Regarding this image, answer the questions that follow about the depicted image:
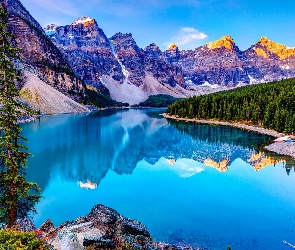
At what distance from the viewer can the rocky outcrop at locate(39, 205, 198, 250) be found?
1477 cm

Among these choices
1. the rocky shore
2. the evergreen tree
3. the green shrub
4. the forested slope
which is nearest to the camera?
the green shrub

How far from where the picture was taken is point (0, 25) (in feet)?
60.8

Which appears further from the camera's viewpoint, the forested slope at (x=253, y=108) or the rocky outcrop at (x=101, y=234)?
A: the forested slope at (x=253, y=108)

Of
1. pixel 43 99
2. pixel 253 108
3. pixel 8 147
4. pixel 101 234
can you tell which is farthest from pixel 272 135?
pixel 43 99

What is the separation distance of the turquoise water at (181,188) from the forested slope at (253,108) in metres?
17.4

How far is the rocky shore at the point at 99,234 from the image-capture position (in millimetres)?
14750

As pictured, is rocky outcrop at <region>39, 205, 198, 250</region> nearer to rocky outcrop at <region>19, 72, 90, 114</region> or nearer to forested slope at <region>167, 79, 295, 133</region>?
forested slope at <region>167, 79, 295, 133</region>

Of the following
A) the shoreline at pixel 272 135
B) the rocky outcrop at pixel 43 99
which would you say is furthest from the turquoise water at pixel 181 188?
the rocky outcrop at pixel 43 99

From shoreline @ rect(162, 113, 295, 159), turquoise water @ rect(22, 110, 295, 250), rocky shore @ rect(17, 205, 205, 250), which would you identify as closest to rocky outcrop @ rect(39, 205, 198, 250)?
rocky shore @ rect(17, 205, 205, 250)

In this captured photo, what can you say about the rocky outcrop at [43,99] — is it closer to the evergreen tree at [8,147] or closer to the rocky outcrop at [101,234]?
the evergreen tree at [8,147]

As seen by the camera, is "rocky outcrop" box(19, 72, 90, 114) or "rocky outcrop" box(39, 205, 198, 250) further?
"rocky outcrop" box(19, 72, 90, 114)

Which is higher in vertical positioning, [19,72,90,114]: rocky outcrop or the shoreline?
[19,72,90,114]: rocky outcrop

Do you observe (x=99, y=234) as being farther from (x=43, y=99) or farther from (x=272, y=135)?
(x=43, y=99)

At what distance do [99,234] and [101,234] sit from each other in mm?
127
